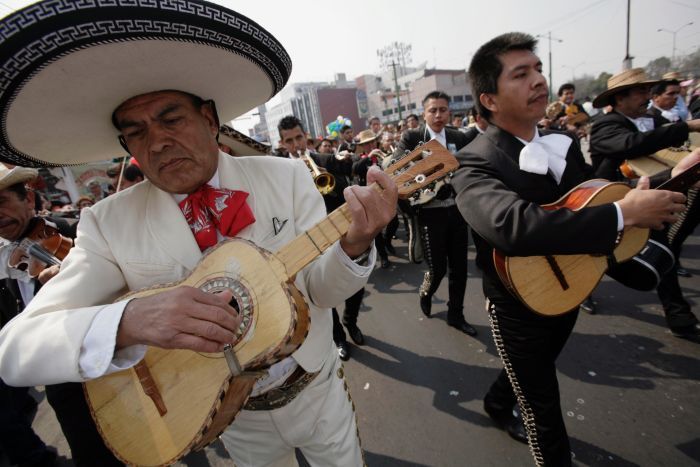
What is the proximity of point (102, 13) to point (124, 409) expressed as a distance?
1370 mm

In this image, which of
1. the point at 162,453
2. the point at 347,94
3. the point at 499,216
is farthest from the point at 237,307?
the point at 347,94

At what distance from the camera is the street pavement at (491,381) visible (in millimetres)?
2201

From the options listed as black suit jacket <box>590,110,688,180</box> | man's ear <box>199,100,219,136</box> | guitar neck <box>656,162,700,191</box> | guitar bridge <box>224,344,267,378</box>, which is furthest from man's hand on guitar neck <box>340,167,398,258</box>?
black suit jacket <box>590,110,688,180</box>

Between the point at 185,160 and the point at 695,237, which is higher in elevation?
the point at 185,160

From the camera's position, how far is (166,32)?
3.43 ft

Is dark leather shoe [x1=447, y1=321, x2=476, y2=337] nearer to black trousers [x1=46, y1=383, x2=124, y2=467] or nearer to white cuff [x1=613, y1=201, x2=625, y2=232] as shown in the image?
white cuff [x1=613, y1=201, x2=625, y2=232]

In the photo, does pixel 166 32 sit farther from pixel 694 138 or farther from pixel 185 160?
pixel 694 138

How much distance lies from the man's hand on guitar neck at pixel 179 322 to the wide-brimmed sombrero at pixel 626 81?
12.8 ft

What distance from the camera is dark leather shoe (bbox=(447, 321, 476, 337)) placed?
353cm

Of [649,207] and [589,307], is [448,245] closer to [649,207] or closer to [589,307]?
[589,307]

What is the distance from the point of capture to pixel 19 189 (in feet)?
7.82

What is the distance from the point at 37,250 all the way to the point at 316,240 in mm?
2314

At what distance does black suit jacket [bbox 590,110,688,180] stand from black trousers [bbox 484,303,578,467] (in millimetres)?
1926

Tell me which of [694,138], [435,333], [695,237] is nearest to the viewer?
[694,138]
